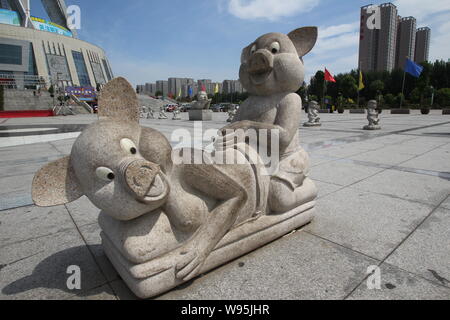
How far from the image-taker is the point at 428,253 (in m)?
2.29

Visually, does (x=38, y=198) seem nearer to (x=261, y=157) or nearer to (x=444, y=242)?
(x=261, y=157)

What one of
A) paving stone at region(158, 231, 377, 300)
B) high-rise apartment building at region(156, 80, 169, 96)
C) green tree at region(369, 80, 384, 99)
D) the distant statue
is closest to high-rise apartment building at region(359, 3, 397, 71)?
green tree at region(369, 80, 384, 99)

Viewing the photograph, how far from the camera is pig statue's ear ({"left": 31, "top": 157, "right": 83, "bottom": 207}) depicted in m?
1.66

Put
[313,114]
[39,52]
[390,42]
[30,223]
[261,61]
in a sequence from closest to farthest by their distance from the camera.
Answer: [261,61]
[30,223]
[313,114]
[390,42]
[39,52]

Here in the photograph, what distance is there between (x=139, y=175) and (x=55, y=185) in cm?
60

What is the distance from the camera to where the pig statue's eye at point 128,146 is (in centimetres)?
165

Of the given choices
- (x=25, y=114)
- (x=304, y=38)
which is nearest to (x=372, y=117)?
(x=304, y=38)

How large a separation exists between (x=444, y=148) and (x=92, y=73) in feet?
200

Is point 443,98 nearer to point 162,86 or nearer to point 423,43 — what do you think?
point 423,43

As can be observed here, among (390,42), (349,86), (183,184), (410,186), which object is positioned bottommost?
(410,186)

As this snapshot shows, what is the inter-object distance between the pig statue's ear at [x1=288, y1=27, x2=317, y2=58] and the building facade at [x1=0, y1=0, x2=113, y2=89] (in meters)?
43.3

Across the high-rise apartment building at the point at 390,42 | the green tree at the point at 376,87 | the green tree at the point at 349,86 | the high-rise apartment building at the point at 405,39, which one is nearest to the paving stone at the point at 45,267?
the high-rise apartment building at the point at 390,42

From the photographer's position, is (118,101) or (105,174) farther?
(118,101)

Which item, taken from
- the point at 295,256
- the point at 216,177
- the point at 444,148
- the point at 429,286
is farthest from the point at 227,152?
the point at 444,148
